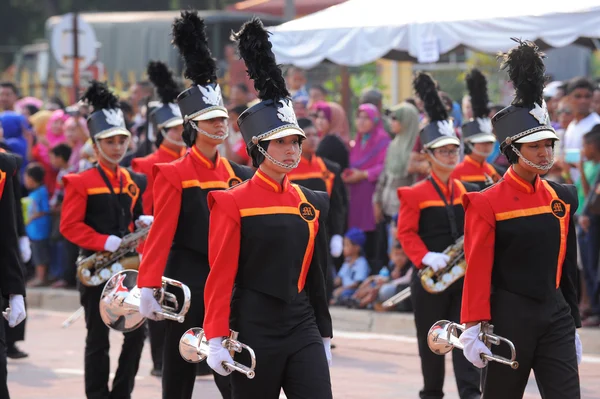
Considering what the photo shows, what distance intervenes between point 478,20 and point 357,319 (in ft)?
10.4

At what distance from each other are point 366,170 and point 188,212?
272 inches

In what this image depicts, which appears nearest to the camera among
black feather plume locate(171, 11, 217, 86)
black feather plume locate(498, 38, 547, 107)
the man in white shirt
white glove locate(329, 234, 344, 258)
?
black feather plume locate(498, 38, 547, 107)

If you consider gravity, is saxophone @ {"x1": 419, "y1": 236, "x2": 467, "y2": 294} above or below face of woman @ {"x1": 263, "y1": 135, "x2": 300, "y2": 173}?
below

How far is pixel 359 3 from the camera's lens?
563 inches

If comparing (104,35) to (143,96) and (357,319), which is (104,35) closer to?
(143,96)

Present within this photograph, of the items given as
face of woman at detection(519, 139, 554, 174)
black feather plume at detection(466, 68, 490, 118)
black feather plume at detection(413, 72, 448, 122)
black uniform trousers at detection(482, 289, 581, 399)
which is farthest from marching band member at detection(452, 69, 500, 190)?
black uniform trousers at detection(482, 289, 581, 399)

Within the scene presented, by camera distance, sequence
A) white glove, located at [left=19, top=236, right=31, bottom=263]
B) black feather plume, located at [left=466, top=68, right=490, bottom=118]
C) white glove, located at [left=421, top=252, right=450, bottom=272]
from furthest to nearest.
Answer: black feather plume, located at [left=466, top=68, right=490, bottom=118] → white glove, located at [left=19, top=236, right=31, bottom=263] → white glove, located at [left=421, top=252, right=450, bottom=272]

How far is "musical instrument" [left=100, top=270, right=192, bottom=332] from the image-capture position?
325 inches

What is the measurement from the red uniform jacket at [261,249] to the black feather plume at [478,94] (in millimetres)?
4580

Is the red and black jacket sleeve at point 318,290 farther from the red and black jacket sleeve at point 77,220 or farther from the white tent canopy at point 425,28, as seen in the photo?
the white tent canopy at point 425,28

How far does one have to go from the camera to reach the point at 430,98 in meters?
10.6

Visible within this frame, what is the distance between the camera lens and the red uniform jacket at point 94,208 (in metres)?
9.88

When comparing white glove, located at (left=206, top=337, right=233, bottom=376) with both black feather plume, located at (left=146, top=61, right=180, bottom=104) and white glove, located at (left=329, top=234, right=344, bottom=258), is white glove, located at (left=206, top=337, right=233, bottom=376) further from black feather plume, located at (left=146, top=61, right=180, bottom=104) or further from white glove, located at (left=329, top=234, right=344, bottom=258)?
white glove, located at (left=329, top=234, right=344, bottom=258)

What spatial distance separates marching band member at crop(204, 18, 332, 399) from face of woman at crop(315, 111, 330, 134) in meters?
8.32
